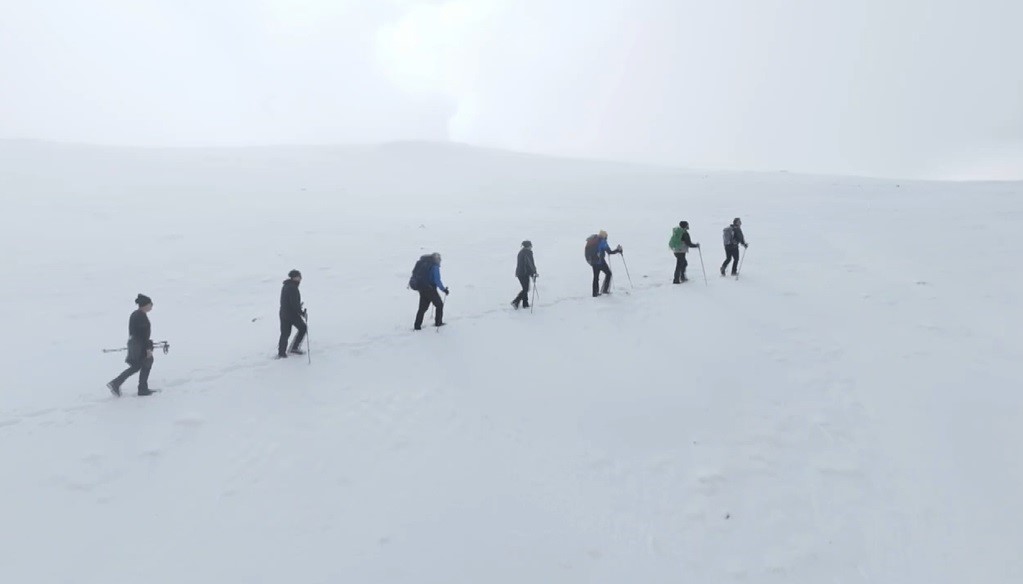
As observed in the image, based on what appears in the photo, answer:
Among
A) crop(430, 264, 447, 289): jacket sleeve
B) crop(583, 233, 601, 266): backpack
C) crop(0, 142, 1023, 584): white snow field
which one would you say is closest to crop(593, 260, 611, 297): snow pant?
crop(583, 233, 601, 266): backpack

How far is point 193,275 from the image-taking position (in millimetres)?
16781

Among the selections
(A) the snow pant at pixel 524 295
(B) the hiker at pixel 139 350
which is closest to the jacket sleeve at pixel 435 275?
(A) the snow pant at pixel 524 295

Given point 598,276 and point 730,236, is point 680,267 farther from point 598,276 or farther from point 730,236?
point 598,276

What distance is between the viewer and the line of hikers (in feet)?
30.4

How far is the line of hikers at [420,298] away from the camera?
926cm

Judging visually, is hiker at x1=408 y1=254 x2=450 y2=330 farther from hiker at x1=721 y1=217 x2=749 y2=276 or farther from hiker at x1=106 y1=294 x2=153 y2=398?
hiker at x1=721 y1=217 x2=749 y2=276

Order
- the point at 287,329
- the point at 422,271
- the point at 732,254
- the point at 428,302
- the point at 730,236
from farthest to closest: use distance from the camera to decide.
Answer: the point at 732,254
the point at 730,236
the point at 428,302
the point at 422,271
the point at 287,329

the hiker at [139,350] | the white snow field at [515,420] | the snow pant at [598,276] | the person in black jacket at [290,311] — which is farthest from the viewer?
the snow pant at [598,276]

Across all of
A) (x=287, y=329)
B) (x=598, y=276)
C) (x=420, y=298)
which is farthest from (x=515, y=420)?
(x=598, y=276)

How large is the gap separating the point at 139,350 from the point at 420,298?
16.6 ft

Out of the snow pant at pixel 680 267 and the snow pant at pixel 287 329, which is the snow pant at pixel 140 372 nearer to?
the snow pant at pixel 287 329

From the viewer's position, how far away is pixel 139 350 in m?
9.22

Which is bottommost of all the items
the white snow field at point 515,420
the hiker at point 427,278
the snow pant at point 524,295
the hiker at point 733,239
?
the white snow field at point 515,420

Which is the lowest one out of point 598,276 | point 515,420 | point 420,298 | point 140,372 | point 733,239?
point 515,420
